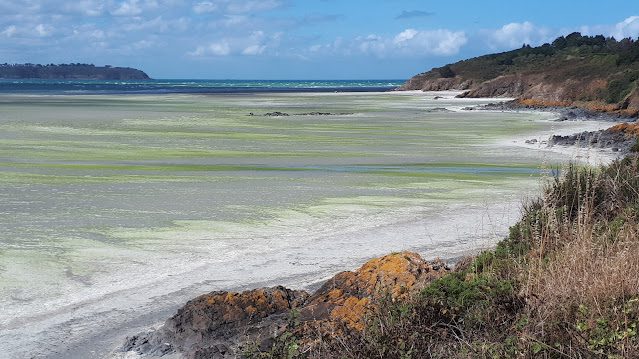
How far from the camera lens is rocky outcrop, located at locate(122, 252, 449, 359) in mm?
6961

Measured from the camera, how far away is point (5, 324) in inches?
314

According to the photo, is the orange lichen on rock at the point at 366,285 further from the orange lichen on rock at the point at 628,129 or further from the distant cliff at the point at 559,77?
the distant cliff at the point at 559,77

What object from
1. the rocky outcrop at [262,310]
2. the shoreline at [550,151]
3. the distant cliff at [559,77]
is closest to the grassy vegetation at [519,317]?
the rocky outcrop at [262,310]

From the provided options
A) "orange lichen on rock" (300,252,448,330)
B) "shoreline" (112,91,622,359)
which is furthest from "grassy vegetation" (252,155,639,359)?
"shoreline" (112,91,622,359)

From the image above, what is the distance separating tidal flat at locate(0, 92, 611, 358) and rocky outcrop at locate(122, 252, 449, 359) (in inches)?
23.4

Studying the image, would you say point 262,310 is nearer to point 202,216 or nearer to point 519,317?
point 519,317

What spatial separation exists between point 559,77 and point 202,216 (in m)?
59.8

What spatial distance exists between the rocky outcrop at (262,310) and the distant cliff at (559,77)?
129 feet

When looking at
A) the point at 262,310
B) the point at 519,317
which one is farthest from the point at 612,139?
the point at 519,317

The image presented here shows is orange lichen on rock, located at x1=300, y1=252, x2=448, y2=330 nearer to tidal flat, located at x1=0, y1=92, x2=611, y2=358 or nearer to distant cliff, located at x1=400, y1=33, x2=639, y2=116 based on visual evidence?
tidal flat, located at x1=0, y1=92, x2=611, y2=358

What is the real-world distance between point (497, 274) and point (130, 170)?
14.7 meters

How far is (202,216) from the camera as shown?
13.8 m

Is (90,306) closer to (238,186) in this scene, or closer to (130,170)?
(238,186)

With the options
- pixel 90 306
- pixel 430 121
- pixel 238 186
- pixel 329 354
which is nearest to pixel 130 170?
pixel 238 186
